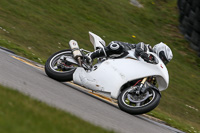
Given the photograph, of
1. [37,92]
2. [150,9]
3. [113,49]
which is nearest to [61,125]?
[37,92]

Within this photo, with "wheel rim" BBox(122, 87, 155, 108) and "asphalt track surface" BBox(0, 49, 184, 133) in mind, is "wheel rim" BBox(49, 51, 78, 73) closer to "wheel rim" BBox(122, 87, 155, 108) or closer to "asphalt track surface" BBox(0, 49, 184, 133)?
"asphalt track surface" BBox(0, 49, 184, 133)

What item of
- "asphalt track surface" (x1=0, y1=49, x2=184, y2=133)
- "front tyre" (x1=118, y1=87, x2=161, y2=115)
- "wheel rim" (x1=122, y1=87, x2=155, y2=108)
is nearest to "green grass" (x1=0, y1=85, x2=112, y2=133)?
"asphalt track surface" (x1=0, y1=49, x2=184, y2=133)

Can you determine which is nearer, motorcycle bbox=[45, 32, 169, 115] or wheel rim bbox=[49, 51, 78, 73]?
motorcycle bbox=[45, 32, 169, 115]

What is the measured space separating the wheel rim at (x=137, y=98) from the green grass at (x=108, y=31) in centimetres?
168

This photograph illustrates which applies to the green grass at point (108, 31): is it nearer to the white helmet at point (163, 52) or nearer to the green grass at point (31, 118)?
the white helmet at point (163, 52)

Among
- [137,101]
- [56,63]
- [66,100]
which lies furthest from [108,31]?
[66,100]

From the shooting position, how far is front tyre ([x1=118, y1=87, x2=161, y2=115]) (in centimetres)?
755

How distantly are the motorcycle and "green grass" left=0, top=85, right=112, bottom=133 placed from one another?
2.96 m

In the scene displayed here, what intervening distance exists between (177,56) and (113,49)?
1329 centimetres

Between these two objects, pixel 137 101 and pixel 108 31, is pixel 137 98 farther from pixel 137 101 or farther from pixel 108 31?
pixel 108 31

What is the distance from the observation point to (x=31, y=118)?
424cm

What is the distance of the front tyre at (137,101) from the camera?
7547 millimetres

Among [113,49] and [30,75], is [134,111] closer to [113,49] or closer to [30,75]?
[113,49]

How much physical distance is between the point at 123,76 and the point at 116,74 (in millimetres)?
161
